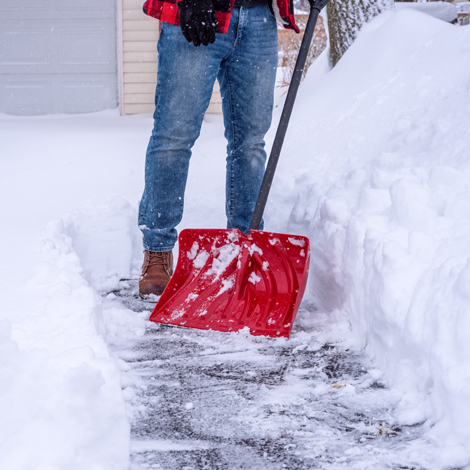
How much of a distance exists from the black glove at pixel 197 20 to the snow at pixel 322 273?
859 millimetres

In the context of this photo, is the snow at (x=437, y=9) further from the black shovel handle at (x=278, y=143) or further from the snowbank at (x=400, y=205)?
the black shovel handle at (x=278, y=143)

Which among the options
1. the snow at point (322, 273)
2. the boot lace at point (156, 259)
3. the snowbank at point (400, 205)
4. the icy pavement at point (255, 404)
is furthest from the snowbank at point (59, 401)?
the boot lace at point (156, 259)

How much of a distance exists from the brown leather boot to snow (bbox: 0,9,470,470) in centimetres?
16

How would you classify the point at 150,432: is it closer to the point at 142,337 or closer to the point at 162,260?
the point at 142,337

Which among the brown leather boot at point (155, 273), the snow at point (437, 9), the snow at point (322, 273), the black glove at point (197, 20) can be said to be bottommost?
the brown leather boot at point (155, 273)

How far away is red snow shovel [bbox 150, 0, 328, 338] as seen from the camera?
198 cm

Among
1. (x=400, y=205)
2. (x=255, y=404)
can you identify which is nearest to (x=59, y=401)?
(x=255, y=404)

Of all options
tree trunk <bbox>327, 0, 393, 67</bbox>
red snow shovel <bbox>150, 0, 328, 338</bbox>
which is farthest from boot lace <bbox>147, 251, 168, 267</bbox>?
tree trunk <bbox>327, 0, 393, 67</bbox>

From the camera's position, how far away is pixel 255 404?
1518 mm

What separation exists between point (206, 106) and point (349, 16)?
2.60 m

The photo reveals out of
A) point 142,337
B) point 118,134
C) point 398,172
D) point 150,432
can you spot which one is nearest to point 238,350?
point 142,337

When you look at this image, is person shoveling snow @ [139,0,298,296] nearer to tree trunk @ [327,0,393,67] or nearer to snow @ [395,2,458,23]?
tree trunk @ [327,0,393,67]

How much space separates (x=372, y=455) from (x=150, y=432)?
554 millimetres

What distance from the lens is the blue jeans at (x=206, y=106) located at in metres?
2.14
